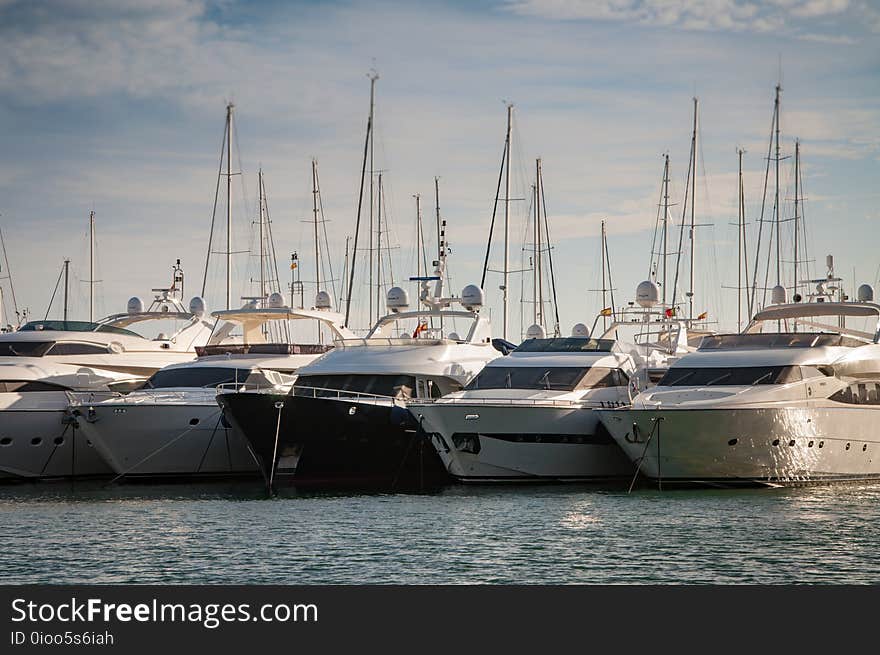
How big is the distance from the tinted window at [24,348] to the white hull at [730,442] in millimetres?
18534

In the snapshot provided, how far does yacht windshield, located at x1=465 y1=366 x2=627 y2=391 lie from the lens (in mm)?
33781

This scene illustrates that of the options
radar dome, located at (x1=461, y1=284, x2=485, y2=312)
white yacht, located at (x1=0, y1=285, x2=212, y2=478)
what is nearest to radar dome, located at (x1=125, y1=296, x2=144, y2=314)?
white yacht, located at (x1=0, y1=285, x2=212, y2=478)

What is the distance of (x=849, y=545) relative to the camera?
22719 millimetres

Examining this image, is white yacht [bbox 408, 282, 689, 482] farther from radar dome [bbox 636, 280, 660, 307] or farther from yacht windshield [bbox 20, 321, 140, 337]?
yacht windshield [bbox 20, 321, 140, 337]

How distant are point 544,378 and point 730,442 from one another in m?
5.79

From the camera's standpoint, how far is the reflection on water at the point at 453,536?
67.4ft

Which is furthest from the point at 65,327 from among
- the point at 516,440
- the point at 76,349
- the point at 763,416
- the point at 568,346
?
the point at 763,416

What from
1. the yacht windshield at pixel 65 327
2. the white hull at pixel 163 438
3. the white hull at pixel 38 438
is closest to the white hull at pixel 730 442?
the white hull at pixel 163 438

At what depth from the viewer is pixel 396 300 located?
41.7 m

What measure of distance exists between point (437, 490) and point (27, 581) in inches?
523

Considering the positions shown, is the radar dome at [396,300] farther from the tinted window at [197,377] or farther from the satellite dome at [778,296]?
the satellite dome at [778,296]

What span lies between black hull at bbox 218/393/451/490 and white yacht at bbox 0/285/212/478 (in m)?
4.75
